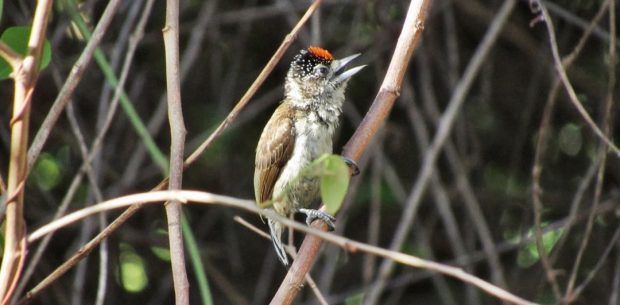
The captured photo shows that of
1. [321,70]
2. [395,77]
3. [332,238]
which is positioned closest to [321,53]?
[321,70]

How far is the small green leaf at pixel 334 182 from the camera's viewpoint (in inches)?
68.1

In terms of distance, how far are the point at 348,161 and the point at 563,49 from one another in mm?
2614

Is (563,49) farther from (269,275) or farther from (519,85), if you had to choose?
(269,275)

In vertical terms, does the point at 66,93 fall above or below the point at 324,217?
above

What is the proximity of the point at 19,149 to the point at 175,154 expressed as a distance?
537 mm

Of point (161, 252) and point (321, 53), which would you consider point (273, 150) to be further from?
point (161, 252)

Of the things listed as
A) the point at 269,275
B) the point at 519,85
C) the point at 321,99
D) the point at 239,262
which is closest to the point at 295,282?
the point at 321,99

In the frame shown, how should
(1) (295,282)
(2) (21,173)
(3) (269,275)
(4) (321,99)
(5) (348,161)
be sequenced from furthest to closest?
(3) (269,275) → (4) (321,99) → (5) (348,161) → (1) (295,282) → (2) (21,173)

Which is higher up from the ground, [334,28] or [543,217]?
[334,28]

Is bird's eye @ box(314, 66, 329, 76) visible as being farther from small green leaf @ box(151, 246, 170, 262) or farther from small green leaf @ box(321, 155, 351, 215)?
small green leaf @ box(321, 155, 351, 215)

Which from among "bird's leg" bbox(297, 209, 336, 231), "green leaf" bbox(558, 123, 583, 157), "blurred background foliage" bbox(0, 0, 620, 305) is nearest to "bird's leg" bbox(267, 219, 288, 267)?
"bird's leg" bbox(297, 209, 336, 231)

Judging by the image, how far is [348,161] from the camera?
2.57 metres

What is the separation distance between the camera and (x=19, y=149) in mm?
1564

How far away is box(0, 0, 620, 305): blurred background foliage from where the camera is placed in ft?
15.4
